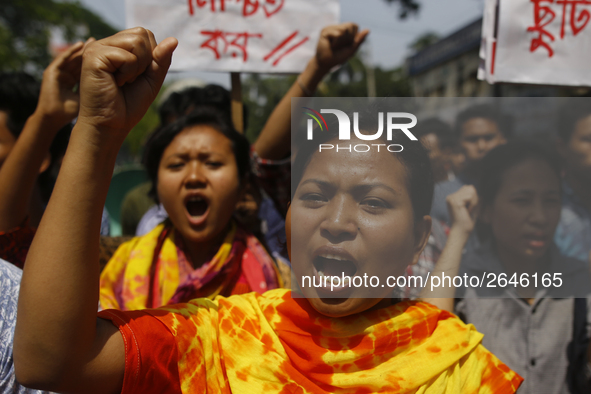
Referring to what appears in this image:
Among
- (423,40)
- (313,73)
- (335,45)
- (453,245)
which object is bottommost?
(453,245)

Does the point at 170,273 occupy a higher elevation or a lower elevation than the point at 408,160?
lower

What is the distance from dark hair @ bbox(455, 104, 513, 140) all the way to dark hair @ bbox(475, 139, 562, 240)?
84 centimetres

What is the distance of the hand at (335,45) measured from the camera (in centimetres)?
184

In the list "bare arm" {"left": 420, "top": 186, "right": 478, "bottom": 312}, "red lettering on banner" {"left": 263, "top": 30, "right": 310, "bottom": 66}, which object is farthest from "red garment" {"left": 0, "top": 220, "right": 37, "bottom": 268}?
"bare arm" {"left": 420, "top": 186, "right": 478, "bottom": 312}

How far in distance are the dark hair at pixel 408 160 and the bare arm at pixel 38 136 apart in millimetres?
1062

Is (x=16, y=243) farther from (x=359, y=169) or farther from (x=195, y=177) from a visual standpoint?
(x=359, y=169)

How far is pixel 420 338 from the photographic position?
121 centimetres

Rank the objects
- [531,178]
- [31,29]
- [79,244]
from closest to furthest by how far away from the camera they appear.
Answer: [79,244], [531,178], [31,29]

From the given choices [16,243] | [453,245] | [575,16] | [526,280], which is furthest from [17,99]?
[575,16]

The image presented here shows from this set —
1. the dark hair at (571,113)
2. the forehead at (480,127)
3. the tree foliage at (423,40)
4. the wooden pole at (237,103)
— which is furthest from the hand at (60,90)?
the tree foliage at (423,40)

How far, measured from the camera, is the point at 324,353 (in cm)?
114

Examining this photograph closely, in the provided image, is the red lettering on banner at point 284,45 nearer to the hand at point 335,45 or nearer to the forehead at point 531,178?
the hand at point 335,45

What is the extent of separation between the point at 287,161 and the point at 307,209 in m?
0.86

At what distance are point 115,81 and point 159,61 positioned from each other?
4.3 inches
